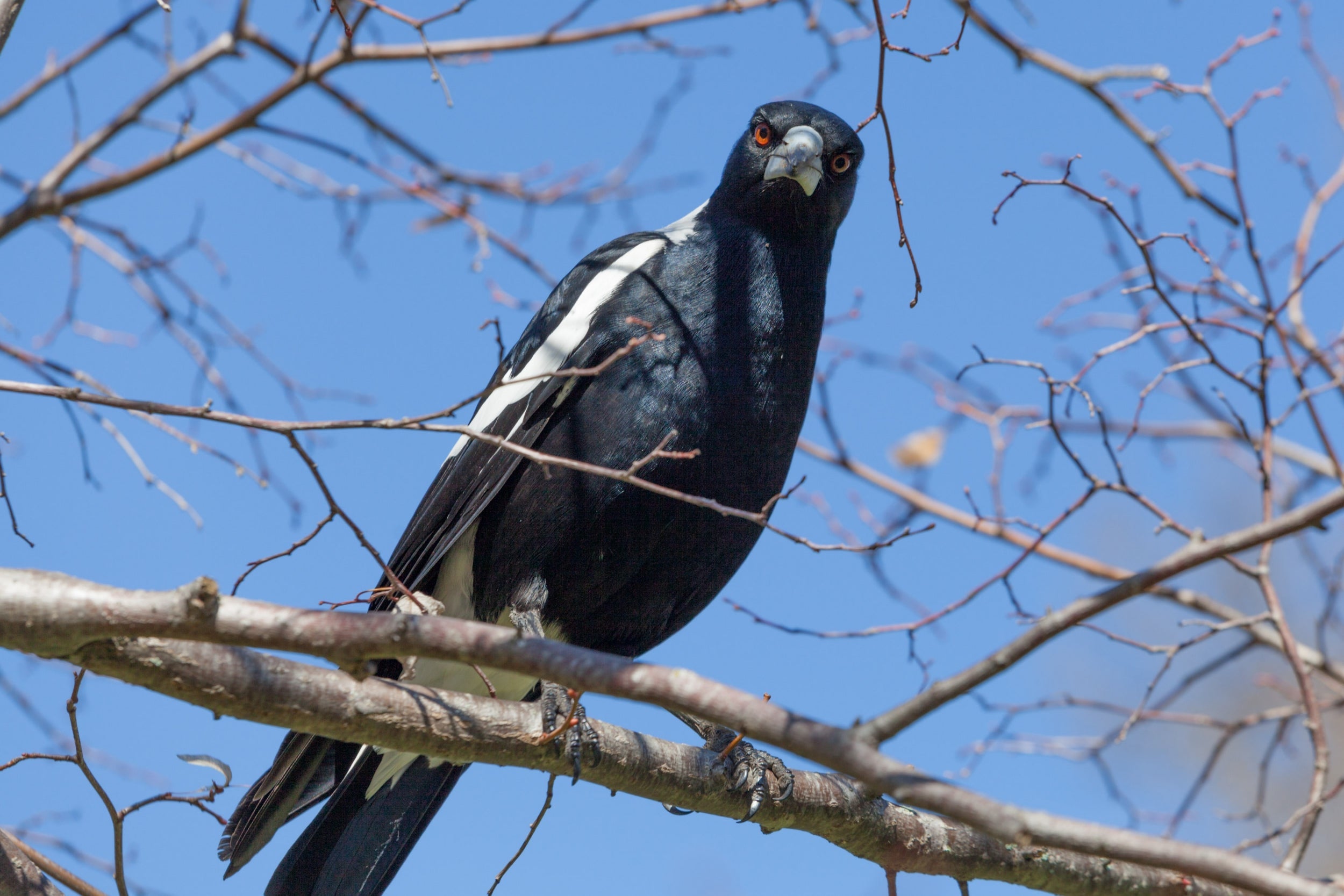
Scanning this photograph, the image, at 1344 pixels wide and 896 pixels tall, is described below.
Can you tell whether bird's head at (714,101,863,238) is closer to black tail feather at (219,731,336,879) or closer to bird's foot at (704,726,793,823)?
bird's foot at (704,726,793,823)

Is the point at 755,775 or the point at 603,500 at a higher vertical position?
the point at 603,500

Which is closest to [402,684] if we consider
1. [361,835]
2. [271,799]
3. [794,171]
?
[271,799]

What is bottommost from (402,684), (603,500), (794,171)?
(402,684)

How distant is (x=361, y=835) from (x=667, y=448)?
56.0 inches

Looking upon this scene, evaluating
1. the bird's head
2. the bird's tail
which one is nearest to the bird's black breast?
the bird's head

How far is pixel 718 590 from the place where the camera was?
352 cm

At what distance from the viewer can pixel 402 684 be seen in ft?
7.73

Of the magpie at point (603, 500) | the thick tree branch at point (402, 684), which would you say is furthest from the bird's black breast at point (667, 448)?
the thick tree branch at point (402, 684)

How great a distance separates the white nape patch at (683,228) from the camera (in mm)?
3645

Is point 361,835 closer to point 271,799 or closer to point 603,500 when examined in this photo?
point 271,799

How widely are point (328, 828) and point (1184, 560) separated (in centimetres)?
258

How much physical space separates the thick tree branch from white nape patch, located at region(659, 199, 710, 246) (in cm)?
172

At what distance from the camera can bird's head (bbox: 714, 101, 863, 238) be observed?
12.0 feet

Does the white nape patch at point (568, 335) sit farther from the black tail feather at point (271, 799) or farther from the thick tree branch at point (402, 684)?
the thick tree branch at point (402, 684)
